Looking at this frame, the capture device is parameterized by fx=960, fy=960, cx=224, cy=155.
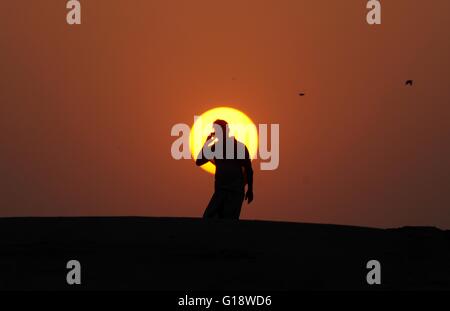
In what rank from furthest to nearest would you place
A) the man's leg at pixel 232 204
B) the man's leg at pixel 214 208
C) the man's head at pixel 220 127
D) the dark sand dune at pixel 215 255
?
the man's leg at pixel 214 208
the man's leg at pixel 232 204
the man's head at pixel 220 127
the dark sand dune at pixel 215 255

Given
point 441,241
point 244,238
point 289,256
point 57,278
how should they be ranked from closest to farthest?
point 57,278, point 289,256, point 244,238, point 441,241

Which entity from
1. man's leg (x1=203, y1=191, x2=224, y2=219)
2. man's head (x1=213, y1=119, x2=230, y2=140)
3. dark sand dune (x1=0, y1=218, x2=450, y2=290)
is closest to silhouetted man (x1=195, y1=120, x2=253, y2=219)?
man's leg (x1=203, y1=191, x2=224, y2=219)

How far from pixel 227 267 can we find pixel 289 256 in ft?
3.61

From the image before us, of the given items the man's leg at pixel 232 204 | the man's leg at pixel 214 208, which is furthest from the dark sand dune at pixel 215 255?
the man's leg at pixel 214 208

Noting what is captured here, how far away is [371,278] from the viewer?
7.35m

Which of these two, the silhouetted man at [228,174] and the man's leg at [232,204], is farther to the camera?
the man's leg at [232,204]

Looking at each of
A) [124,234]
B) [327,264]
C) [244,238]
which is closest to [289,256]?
[327,264]

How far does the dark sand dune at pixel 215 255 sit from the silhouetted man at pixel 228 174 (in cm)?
37

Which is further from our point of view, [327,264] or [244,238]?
[244,238]

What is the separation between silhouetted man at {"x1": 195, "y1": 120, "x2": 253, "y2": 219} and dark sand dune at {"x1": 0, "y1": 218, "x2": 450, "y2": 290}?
1.22 ft

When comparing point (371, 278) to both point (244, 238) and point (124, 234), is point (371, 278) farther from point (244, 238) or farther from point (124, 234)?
point (124, 234)

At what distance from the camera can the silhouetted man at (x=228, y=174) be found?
12094 millimetres

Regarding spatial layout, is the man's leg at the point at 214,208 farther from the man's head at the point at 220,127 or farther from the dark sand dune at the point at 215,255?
the man's head at the point at 220,127
